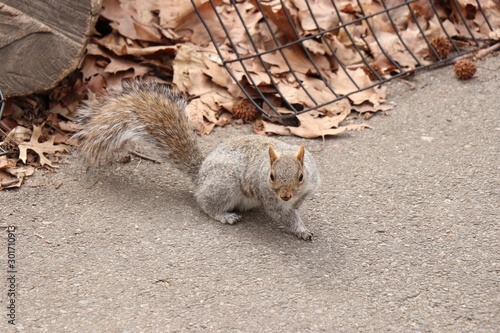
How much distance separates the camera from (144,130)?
10.5ft

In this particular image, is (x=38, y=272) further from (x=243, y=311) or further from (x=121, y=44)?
(x=121, y=44)

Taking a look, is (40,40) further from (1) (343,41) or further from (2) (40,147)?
(1) (343,41)

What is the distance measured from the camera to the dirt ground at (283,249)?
2.29 metres

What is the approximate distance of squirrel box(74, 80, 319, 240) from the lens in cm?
287

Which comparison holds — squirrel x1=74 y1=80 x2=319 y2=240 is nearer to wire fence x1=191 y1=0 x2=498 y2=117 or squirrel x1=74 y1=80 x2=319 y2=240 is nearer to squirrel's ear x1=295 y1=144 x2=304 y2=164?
squirrel's ear x1=295 y1=144 x2=304 y2=164

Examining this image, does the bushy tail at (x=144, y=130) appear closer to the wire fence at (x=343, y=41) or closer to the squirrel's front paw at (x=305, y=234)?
the squirrel's front paw at (x=305, y=234)

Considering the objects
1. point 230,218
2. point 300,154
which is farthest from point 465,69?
point 230,218

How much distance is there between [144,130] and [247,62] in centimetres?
142

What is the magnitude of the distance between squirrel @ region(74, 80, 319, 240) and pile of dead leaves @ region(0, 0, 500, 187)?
0.56m

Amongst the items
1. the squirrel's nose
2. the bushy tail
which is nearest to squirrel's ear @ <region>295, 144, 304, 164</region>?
the squirrel's nose

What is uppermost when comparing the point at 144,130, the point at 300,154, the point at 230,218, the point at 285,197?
the point at 144,130

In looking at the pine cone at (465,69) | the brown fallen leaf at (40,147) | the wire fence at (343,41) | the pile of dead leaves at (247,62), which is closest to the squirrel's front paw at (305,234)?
the pile of dead leaves at (247,62)

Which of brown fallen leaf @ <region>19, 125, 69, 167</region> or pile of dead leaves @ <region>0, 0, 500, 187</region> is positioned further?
pile of dead leaves @ <region>0, 0, 500, 187</region>

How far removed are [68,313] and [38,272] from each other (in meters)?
0.36
